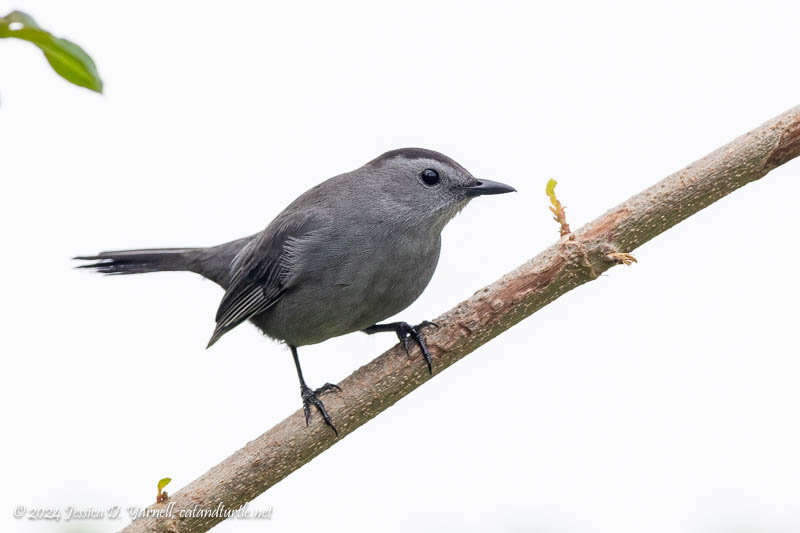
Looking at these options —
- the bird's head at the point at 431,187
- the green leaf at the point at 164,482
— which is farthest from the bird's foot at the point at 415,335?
the green leaf at the point at 164,482

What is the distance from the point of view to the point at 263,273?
551 centimetres

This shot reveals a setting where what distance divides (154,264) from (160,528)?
11.0 ft

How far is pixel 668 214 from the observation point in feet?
12.9

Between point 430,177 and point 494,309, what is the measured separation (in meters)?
1.33

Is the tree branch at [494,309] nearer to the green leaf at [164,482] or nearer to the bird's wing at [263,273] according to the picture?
the green leaf at [164,482]

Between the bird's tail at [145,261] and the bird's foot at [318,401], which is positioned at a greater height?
the bird's tail at [145,261]

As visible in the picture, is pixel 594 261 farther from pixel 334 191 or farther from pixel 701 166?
pixel 334 191

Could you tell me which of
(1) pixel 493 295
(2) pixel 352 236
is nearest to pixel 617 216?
(1) pixel 493 295

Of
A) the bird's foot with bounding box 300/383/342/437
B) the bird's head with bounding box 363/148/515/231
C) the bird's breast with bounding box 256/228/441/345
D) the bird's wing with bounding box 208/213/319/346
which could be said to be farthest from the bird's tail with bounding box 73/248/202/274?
the bird's foot with bounding box 300/383/342/437

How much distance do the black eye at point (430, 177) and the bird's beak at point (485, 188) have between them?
0.61 ft

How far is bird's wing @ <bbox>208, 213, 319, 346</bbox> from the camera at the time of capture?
5270 millimetres

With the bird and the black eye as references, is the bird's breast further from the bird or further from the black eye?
the black eye

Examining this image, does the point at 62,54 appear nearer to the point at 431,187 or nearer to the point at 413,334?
the point at 413,334

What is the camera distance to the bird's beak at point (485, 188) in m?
5.08
